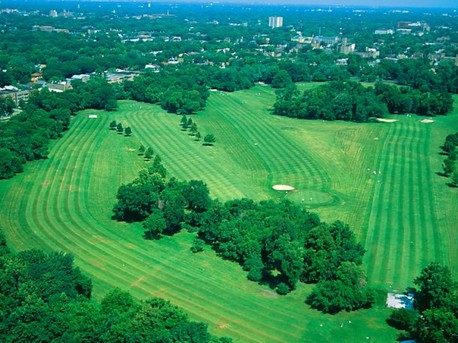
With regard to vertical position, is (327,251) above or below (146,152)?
above

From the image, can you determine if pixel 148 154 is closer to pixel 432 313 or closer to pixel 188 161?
pixel 188 161

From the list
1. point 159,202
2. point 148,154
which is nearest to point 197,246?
point 159,202

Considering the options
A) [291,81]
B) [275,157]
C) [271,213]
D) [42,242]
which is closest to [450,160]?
[275,157]

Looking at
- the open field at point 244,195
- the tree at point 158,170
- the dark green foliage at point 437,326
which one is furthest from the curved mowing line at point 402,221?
the tree at point 158,170

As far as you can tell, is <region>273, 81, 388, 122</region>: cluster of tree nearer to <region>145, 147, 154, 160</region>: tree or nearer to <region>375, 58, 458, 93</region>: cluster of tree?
<region>375, 58, 458, 93</region>: cluster of tree

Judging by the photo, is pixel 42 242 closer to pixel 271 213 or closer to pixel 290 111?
pixel 271 213

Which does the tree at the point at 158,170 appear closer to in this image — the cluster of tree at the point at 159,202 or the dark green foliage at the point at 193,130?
the cluster of tree at the point at 159,202
